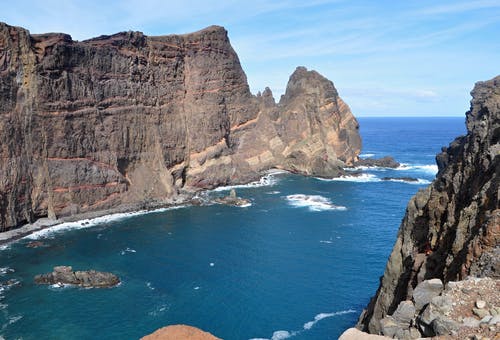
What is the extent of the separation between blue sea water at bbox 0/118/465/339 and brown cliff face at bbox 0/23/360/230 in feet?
33.5

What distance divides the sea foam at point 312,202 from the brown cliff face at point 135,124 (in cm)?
2119

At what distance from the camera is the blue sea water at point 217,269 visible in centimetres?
4444

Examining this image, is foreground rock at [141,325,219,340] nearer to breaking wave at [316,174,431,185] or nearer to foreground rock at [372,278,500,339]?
foreground rock at [372,278,500,339]

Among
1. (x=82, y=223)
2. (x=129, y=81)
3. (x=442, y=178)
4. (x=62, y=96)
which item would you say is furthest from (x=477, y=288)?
(x=129, y=81)

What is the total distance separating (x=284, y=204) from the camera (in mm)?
94938

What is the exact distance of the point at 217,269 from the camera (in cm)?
5847

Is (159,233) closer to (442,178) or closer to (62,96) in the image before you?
(62,96)

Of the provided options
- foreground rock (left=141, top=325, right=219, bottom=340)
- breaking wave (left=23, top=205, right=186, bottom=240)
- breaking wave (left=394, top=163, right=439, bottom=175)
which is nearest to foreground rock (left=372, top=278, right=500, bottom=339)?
foreground rock (left=141, top=325, right=219, bottom=340)

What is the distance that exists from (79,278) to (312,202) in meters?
56.1

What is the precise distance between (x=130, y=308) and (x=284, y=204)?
5237 cm

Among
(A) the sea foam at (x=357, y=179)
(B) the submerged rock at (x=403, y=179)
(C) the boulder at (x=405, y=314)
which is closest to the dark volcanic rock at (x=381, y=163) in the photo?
(A) the sea foam at (x=357, y=179)

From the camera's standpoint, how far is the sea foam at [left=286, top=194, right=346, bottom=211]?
3625 inches

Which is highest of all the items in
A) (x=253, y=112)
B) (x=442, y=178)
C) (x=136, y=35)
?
(x=136, y=35)

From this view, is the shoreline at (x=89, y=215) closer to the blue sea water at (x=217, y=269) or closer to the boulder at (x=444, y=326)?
the blue sea water at (x=217, y=269)
